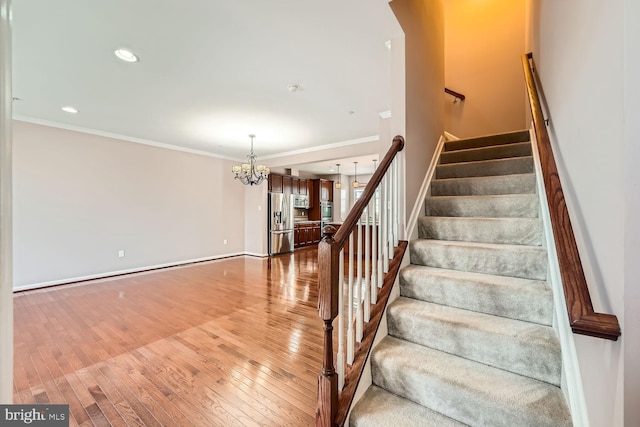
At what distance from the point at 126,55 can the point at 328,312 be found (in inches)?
115

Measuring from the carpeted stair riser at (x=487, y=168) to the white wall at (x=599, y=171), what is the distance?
1048mm

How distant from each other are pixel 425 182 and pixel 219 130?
12.3 ft

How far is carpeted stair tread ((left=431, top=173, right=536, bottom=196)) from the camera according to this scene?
222 centimetres

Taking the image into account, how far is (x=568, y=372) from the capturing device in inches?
44.2

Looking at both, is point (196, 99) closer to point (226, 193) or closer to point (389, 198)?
point (389, 198)

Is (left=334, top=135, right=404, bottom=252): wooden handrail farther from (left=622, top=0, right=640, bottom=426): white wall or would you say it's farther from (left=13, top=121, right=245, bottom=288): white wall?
(left=13, top=121, right=245, bottom=288): white wall

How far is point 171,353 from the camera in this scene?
2303mm

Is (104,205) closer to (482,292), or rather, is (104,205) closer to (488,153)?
(482,292)

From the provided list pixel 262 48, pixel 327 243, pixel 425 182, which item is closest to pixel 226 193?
pixel 262 48

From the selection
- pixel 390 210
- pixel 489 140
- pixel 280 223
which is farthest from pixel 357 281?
pixel 280 223

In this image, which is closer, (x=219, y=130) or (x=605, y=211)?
(x=605, y=211)

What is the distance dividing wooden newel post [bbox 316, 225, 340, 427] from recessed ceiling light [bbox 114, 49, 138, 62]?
2594 mm

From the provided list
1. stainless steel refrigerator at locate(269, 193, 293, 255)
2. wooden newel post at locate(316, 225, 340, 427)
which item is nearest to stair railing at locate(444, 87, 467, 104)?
wooden newel post at locate(316, 225, 340, 427)
